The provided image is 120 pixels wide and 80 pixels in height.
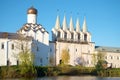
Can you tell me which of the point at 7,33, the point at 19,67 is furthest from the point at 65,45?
the point at 19,67

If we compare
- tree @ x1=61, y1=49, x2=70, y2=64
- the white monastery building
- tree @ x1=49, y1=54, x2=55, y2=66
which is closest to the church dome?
the white monastery building

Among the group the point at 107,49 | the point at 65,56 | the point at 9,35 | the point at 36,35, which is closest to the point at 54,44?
the point at 65,56

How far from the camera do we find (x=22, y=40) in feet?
196

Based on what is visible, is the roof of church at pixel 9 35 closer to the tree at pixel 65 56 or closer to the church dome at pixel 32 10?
the church dome at pixel 32 10

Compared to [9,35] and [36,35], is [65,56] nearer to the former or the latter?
[36,35]

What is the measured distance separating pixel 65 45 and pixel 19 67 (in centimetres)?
3349

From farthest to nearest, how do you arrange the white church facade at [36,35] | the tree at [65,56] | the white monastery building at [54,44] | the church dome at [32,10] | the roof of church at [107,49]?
the roof of church at [107,49] < the tree at [65,56] < the church dome at [32,10] < the white church facade at [36,35] < the white monastery building at [54,44]

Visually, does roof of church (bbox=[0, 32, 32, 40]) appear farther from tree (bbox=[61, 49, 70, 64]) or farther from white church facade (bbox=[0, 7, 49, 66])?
tree (bbox=[61, 49, 70, 64])

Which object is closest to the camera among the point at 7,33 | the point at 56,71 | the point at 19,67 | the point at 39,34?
the point at 19,67

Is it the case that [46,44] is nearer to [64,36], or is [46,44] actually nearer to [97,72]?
[64,36]

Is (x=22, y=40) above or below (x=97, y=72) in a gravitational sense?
above

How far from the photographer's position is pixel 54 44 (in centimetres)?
8188

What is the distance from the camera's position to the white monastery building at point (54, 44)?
66.6 meters

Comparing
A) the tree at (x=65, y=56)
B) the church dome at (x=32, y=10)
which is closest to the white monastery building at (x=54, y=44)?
the church dome at (x=32, y=10)
